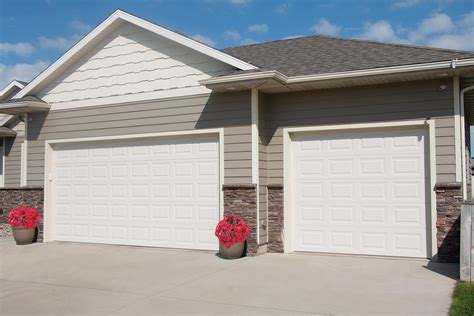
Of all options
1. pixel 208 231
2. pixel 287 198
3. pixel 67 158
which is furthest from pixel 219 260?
pixel 67 158

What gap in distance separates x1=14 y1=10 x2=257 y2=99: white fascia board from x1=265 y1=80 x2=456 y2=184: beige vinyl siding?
122 centimetres

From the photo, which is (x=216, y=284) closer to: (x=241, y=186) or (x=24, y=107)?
(x=241, y=186)

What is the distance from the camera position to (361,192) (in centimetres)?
927

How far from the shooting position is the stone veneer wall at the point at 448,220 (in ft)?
27.7

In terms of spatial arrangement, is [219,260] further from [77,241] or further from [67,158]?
[67,158]

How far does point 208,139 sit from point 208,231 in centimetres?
195

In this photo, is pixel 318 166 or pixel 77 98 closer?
pixel 318 166

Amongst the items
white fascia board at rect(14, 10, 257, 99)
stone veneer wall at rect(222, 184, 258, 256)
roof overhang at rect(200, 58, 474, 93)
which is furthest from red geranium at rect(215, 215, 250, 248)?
white fascia board at rect(14, 10, 257, 99)

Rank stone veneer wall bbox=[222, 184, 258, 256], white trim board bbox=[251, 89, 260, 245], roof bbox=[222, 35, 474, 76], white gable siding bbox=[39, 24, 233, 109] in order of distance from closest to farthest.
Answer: roof bbox=[222, 35, 474, 76], stone veneer wall bbox=[222, 184, 258, 256], white trim board bbox=[251, 89, 260, 245], white gable siding bbox=[39, 24, 233, 109]

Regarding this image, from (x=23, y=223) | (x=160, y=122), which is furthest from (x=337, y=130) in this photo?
(x=23, y=223)

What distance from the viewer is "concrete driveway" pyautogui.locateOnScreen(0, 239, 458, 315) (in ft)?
19.4

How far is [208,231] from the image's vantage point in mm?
10156

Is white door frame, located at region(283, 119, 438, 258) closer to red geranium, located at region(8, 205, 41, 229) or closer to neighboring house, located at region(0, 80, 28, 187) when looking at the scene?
red geranium, located at region(8, 205, 41, 229)

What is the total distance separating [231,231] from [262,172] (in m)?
1.48
